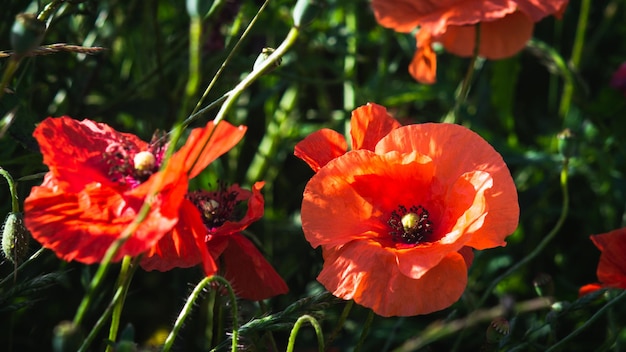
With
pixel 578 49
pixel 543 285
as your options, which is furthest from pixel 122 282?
pixel 578 49

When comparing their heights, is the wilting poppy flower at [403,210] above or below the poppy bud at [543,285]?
above

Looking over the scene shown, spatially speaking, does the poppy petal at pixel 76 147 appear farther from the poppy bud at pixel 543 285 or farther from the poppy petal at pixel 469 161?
the poppy bud at pixel 543 285

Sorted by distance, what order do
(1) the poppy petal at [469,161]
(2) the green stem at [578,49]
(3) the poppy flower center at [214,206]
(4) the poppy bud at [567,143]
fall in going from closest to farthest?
(1) the poppy petal at [469,161], (3) the poppy flower center at [214,206], (4) the poppy bud at [567,143], (2) the green stem at [578,49]

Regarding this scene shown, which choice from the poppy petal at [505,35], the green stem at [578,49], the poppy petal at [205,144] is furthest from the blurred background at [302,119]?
the poppy petal at [205,144]

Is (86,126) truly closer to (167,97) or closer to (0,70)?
(0,70)

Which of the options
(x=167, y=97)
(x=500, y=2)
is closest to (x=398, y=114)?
(x=167, y=97)

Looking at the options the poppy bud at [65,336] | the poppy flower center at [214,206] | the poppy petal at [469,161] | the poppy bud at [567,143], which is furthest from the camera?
the poppy bud at [567,143]

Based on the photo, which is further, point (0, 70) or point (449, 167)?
point (0, 70)
